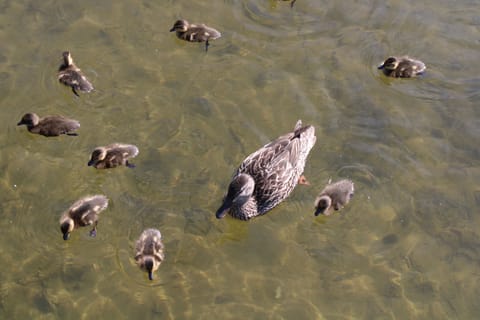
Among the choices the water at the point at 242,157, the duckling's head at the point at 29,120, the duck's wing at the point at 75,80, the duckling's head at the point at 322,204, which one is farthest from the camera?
the duck's wing at the point at 75,80

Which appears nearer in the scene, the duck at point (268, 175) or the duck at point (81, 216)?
the duck at point (81, 216)

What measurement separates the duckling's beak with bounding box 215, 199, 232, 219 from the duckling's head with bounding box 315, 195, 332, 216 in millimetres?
878

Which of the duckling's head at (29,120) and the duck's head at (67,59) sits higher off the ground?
the duck's head at (67,59)

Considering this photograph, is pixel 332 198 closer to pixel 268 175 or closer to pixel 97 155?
pixel 268 175

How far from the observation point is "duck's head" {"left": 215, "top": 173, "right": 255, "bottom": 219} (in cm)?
489

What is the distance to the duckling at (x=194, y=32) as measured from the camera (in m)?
6.50

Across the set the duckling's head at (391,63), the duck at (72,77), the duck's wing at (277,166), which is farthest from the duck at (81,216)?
the duckling's head at (391,63)

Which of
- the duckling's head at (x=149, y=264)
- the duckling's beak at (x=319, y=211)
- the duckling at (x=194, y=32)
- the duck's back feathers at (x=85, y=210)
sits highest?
the duckling at (x=194, y=32)

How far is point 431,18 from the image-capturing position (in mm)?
7207

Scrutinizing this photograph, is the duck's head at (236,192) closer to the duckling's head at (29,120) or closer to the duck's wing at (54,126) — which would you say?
the duck's wing at (54,126)

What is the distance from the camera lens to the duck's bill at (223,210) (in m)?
4.91

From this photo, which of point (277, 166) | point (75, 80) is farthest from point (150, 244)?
point (75, 80)

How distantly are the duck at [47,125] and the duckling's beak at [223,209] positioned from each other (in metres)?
1.88

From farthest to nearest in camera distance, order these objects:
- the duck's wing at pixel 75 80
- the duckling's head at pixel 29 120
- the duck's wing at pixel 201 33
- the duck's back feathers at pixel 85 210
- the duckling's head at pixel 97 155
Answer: the duck's wing at pixel 201 33 → the duck's wing at pixel 75 80 → the duckling's head at pixel 29 120 → the duckling's head at pixel 97 155 → the duck's back feathers at pixel 85 210
